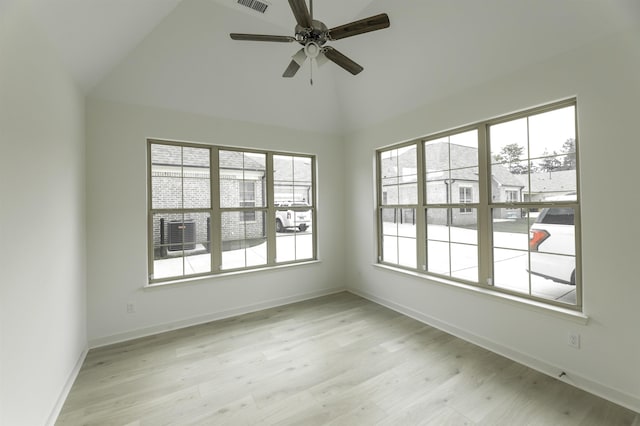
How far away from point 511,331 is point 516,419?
3.00ft

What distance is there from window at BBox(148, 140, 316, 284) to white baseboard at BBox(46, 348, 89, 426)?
935mm

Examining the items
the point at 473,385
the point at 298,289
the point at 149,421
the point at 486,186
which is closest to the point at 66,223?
the point at 149,421

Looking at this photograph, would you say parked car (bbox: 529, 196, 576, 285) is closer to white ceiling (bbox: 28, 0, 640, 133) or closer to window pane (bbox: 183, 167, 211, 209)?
white ceiling (bbox: 28, 0, 640, 133)

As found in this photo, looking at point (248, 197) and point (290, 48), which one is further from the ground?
point (290, 48)

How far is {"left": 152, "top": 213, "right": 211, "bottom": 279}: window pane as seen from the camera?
3305 millimetres

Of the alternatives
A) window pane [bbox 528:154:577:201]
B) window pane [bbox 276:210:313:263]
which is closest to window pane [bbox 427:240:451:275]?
window pane [bbox 528:154:577:201]

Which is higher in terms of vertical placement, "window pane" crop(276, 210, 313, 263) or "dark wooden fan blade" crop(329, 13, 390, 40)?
"dark wooden fan blade" crop(329, 13, 390, 40)

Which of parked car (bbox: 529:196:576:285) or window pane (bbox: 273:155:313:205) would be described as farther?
window pane (bbox: 273:155:313:205)

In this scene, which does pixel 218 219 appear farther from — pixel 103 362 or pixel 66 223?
pixel 103 362

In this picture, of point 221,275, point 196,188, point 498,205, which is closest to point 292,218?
point 221,275

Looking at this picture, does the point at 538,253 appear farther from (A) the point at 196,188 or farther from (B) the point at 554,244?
(A) the point at 196,188

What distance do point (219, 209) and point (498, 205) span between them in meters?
3.31

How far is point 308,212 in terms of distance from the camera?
4.45 metres

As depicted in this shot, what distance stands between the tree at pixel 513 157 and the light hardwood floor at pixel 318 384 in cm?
183
